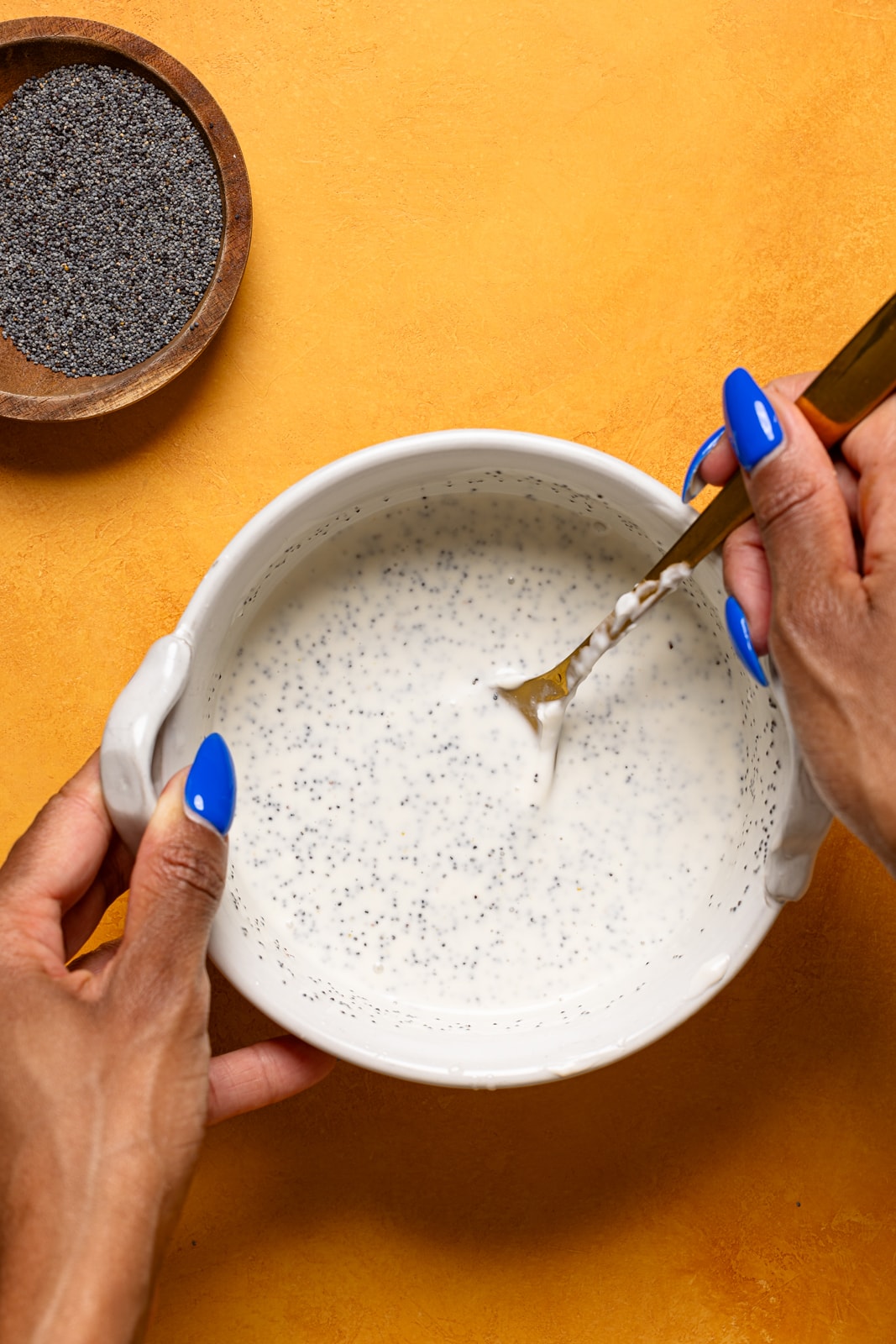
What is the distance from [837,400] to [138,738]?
1.75 feet

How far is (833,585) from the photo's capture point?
70 centimetres

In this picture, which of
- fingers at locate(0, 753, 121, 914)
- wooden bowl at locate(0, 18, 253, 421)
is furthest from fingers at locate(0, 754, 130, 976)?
wooden bowl at locate(0, 18, 253, 421)

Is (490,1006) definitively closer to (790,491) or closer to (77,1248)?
(77,1248)

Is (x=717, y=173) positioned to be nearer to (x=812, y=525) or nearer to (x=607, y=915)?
(x=812, y=525)

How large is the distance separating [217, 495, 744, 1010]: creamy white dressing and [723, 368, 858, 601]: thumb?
7.8 inches

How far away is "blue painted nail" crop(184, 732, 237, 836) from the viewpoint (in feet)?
2.51

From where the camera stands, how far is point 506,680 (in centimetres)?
97

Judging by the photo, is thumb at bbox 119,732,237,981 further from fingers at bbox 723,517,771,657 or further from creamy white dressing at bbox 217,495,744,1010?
fingers at bbox 723,517,771,657

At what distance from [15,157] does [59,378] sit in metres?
0.23

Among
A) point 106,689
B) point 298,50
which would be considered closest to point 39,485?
point 106,689

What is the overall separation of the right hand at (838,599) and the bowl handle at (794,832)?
46 millimetres

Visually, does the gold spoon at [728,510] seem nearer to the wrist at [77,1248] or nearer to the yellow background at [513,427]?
the yellow background at [513,427]

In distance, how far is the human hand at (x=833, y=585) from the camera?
0.69 metres

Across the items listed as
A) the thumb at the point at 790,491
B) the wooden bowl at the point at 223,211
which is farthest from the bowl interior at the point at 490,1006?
the wooden bowl at the point at 223,211
